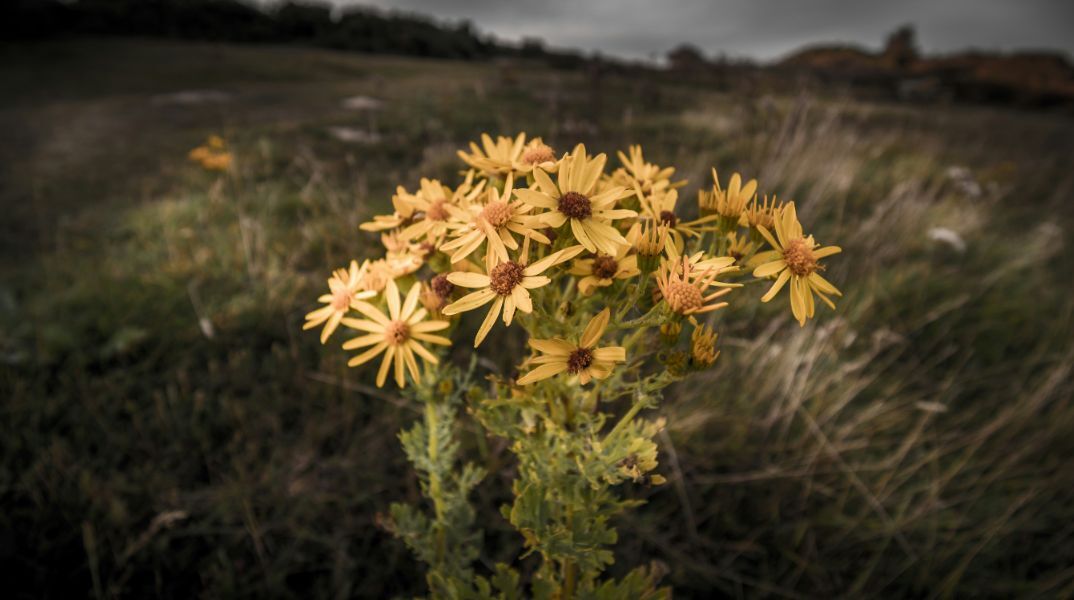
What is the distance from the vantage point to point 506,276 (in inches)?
36.7

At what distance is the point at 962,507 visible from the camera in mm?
2408

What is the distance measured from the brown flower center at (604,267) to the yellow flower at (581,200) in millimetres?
81

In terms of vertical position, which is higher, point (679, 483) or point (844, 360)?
point (844, 360)

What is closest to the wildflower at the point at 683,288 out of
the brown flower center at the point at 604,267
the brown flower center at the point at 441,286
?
the brown flower center at the point at 604,267

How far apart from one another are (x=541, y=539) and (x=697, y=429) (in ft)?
Result: 5.21

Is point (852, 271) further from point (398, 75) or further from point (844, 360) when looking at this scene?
point (398, 75)

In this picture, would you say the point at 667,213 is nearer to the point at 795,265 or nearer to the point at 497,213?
the point at 795,265

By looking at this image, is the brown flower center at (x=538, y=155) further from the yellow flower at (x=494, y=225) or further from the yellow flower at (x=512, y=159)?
the yellow flower at (x=494, y=225)

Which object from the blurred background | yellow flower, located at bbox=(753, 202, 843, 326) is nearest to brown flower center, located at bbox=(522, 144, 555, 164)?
yellow flower, located at bbox=(753, 202, 843, 326)

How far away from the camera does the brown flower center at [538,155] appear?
112cm

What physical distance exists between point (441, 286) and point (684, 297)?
54 centimetres

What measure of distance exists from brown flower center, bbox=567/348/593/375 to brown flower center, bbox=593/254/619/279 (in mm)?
185

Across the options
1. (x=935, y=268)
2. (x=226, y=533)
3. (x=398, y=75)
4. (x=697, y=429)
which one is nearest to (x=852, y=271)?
(x=935, y=268)

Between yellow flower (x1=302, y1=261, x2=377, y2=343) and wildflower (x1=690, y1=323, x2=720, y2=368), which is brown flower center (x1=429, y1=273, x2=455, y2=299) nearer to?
yellow flower (x1=302, y1=261, x2=377, y2=343)
